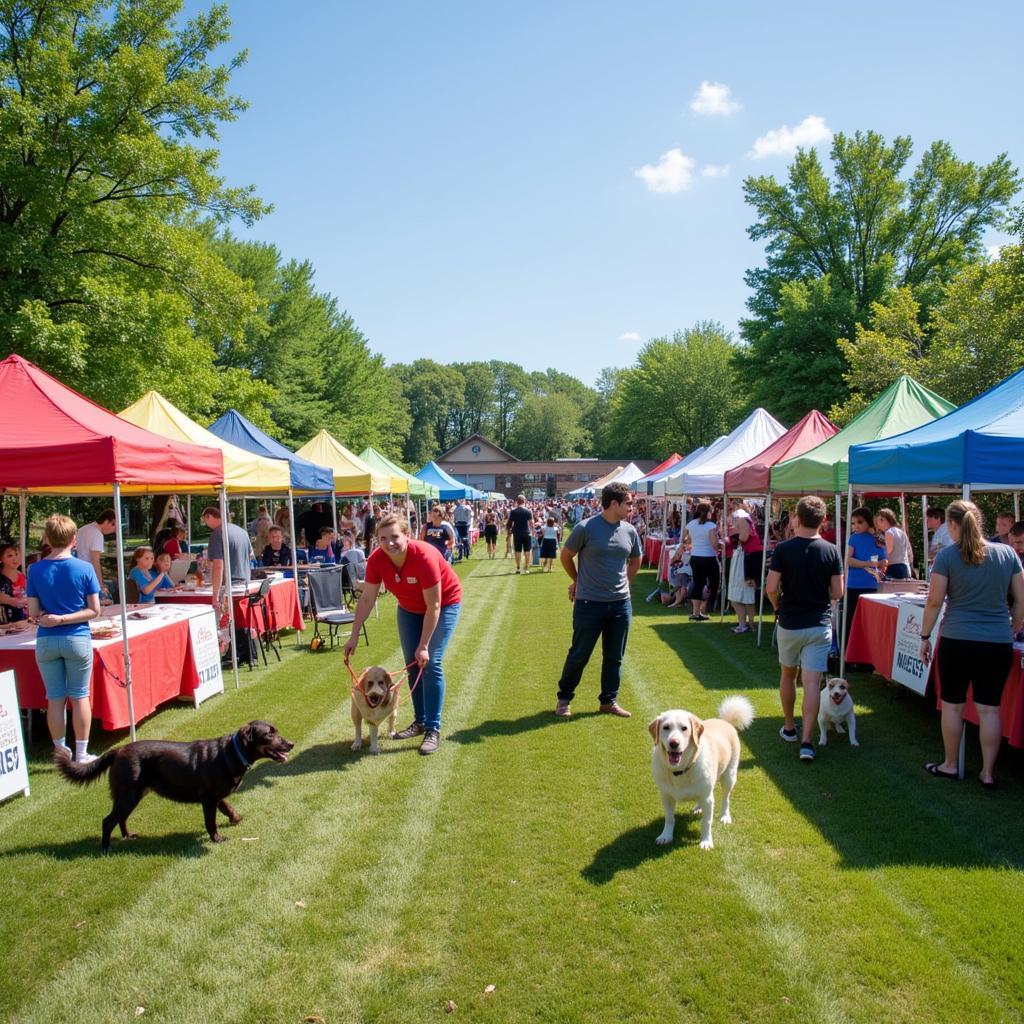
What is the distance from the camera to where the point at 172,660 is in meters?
6.76

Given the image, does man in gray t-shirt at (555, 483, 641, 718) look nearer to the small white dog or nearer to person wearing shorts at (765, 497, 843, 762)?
person wearing shorts at (765, 497, 843, 762)

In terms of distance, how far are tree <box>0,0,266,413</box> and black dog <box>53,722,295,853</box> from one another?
1171cm

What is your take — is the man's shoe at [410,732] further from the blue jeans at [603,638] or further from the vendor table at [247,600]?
the vendor table at [247,600]

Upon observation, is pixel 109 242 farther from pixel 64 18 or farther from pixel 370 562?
pixel 370 562

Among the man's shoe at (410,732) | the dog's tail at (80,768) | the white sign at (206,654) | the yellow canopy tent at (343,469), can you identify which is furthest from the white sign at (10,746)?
the yellow canopy tent at (343,469)

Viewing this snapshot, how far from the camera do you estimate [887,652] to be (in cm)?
684

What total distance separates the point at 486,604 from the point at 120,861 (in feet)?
32.6

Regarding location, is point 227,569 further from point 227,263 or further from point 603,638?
point 227,263

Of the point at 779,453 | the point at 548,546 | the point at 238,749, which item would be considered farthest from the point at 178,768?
the point at 548,546

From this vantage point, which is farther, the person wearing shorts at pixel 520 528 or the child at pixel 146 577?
the person wearing shorts at pixel 520 528

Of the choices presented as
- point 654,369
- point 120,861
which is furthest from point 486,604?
point 654,369

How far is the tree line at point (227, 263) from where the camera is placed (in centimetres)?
1502

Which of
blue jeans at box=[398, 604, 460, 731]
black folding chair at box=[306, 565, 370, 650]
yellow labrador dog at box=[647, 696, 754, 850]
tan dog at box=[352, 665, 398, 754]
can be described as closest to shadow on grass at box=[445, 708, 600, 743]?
blue jeans at box=[398, 604, 460, 731]

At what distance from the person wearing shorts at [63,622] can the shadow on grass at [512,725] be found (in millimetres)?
2713
